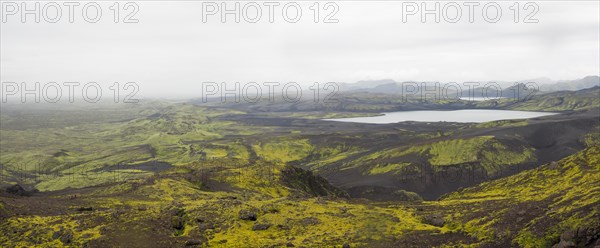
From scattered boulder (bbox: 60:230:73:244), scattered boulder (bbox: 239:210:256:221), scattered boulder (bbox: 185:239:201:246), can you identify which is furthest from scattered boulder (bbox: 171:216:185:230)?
scattered boulder (bbox: 60:230:73:244)

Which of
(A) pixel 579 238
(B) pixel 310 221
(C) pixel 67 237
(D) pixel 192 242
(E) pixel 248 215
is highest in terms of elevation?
(A) pixel 579 238

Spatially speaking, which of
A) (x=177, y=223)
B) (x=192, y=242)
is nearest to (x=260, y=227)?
(x=192, y=242)

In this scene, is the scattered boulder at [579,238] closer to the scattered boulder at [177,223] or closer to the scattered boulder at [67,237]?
the scattered boulder at [177,223]

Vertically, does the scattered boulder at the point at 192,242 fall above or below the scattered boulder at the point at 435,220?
below

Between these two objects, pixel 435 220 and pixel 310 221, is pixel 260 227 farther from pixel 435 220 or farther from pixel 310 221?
pixel 435 220

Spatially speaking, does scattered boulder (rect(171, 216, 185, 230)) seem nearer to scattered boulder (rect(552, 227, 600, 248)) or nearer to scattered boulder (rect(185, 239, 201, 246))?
scattered boulder (rect(185, 239, 201, 246))

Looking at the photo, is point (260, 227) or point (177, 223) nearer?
point (260, 227)

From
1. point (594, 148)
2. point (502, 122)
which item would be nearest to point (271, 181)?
point (594, 148)

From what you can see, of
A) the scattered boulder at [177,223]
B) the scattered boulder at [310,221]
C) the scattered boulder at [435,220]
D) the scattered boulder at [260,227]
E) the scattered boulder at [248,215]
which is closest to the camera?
the scattered boulder at [435,220]

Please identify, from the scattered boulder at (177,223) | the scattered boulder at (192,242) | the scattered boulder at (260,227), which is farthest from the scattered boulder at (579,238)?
the scattered boulder at (177,223)
